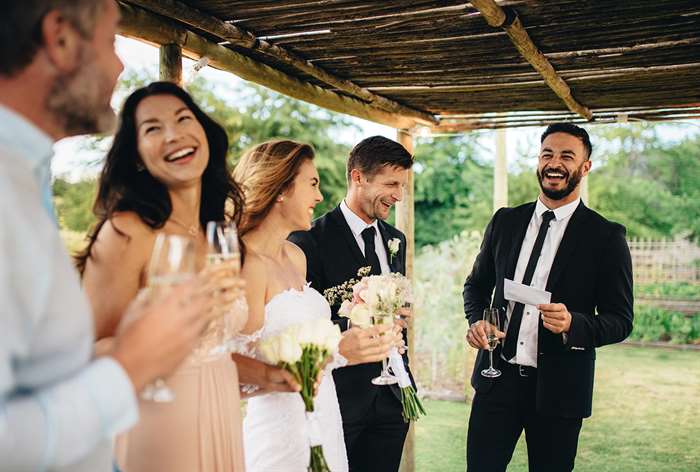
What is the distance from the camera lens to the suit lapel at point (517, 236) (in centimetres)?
414

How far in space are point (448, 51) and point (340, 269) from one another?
1394 mm

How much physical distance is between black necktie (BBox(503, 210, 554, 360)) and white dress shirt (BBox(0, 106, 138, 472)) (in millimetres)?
3046

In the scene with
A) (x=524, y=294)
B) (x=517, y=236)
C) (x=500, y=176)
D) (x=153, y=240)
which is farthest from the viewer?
(x=500, y=176)

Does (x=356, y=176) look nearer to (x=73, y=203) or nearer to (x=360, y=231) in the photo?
(x=360, y=231)

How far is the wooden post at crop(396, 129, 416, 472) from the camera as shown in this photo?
18.6 feet

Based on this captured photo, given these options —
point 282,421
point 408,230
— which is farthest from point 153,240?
point 408,230

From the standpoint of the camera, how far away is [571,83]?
4.58 metres

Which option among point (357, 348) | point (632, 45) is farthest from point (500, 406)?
point (632, 45)

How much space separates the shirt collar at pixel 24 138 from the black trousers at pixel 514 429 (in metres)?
3.23

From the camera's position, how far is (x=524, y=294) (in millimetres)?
3869

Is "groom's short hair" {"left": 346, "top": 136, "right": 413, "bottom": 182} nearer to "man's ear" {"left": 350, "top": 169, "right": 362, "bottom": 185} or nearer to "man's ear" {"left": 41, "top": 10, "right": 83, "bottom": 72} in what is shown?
"man's ear" {"left": 350, "top": 169, "right": 362, "bottom": 185}

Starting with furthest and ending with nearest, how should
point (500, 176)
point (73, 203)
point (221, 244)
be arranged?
point (500, 176) < point (73, 203) < point (221, 244)

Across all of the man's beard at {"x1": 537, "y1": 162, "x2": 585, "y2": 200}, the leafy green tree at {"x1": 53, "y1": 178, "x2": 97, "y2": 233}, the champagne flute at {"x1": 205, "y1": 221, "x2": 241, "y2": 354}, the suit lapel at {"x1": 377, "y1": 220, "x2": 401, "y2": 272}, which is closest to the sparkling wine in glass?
the champagne flute at {"x1": 205, "y1": 221, "x2": 241, "y2": 354}

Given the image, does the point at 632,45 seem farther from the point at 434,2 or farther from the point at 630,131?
the point at 630,131
